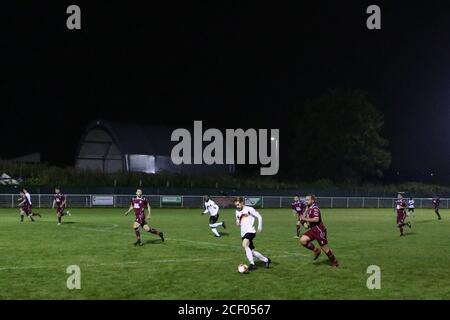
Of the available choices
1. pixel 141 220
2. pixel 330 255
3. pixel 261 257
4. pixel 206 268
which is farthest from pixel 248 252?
pixel 141 220

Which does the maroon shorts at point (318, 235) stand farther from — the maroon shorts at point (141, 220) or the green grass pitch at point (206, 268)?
the maroon shorts at point (141, 220)

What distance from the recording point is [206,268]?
622 inches

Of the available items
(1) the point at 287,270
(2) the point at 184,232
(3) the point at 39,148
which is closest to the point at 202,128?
(3) the point at 39,148

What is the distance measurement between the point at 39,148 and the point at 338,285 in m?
74.8

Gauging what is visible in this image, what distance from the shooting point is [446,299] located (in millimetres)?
11977

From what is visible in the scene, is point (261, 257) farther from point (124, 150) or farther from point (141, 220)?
point (124, 150)

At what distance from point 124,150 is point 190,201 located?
17143 mm

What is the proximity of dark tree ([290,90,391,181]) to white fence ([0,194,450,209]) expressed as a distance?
14.7m

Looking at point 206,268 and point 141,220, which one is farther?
point 141,220

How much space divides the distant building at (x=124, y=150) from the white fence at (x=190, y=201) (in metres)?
15.2

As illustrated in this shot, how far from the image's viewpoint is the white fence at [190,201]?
5325cm

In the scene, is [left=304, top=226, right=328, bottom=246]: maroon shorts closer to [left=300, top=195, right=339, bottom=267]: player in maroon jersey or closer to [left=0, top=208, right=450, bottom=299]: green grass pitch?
[left=300, top=195, right=339, bottom=267]: player in maroon jersey

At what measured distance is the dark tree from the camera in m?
86.5

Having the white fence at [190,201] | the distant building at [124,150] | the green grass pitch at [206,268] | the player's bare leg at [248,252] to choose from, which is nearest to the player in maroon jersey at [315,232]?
the green grass pitch at [206,268]
